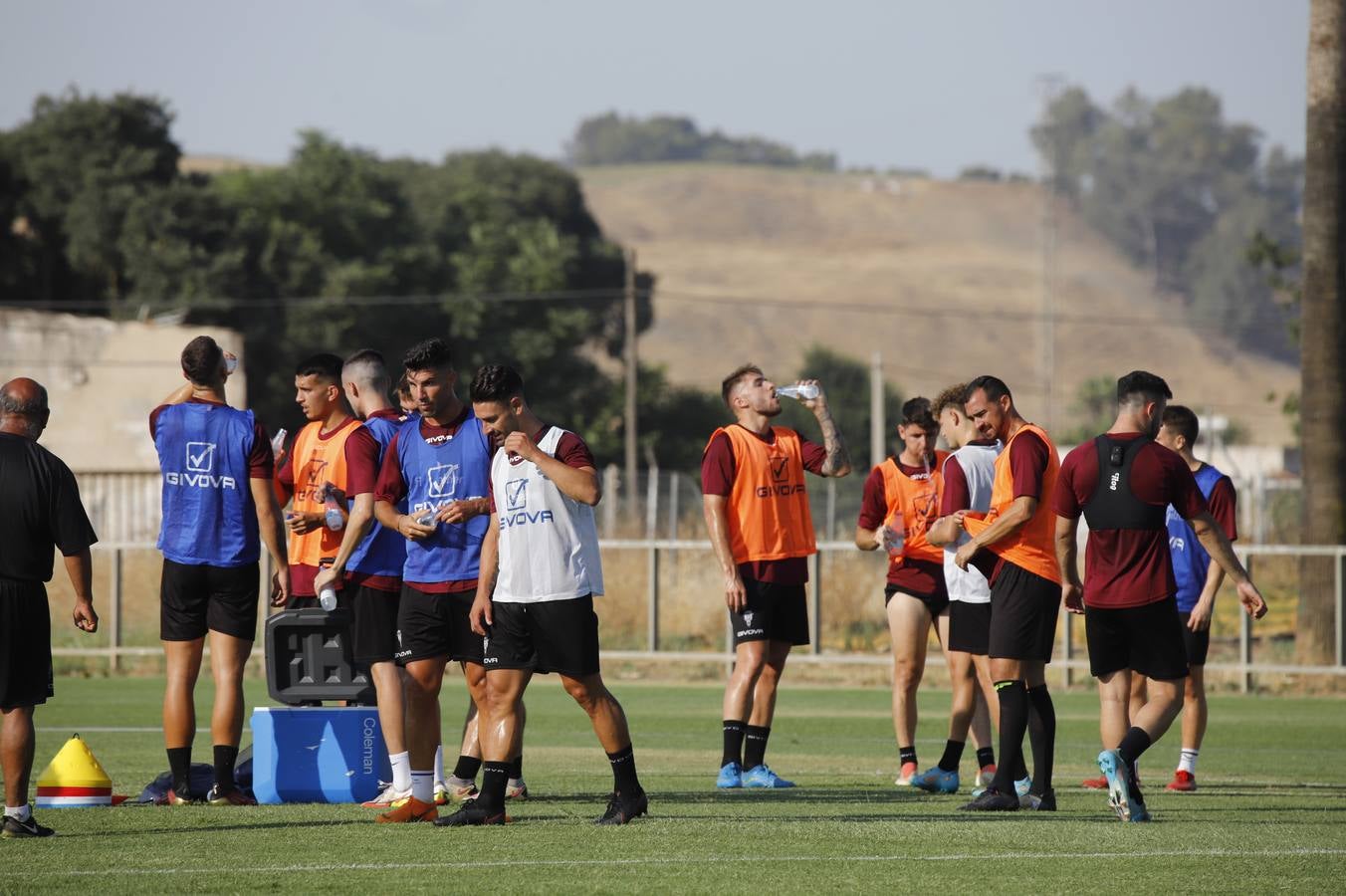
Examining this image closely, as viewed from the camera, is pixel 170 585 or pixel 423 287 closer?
pixel 170 585

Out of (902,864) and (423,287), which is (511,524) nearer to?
(902,864)

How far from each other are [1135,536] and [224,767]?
4857 mm

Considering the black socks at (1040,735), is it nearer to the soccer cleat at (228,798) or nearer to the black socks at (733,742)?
the black socks at (733,742)

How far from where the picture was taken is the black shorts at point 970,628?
1079 cm

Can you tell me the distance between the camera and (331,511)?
32.3ft

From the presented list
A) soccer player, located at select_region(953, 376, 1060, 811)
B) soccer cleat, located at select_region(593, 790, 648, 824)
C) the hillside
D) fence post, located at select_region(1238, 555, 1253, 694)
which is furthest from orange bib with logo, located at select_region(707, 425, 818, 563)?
the hillside

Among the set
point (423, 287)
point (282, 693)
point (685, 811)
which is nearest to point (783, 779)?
point (685, 811)

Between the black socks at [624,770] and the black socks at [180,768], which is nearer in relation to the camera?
the black socks at [624,770]

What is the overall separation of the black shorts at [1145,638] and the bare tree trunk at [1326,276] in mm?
12626

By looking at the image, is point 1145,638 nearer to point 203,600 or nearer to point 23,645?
point 203,600

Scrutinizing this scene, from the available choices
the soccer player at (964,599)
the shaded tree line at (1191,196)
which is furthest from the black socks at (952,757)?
the shaded tree line at (1191,196)

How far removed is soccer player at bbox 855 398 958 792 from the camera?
11.4m

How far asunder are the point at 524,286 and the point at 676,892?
6558 centimetres

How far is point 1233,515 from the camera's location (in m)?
11.6
